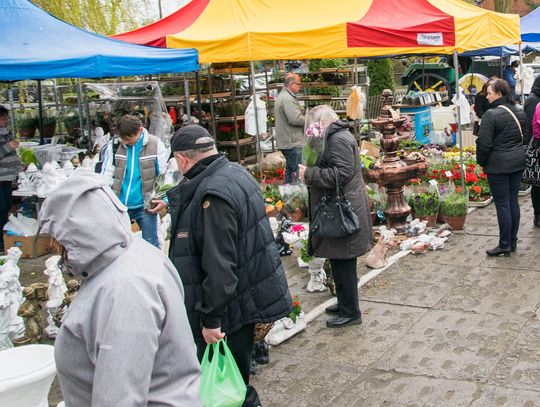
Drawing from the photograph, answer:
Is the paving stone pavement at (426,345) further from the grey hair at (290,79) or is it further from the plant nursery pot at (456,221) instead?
the grey hair at (290,79)

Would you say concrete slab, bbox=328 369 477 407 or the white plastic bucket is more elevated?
the white plastic bucket

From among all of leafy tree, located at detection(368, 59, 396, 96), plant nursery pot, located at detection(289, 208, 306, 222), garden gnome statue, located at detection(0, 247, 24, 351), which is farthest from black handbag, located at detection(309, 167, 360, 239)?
leafy tree, located at detection(368, 59, 396, 96)

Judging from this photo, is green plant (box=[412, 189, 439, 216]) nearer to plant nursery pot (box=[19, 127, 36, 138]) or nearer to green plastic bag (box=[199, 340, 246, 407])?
green plastic bag (box=[199, 340, 246, 407])

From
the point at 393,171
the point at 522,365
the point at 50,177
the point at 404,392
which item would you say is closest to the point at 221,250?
the point at 404,392

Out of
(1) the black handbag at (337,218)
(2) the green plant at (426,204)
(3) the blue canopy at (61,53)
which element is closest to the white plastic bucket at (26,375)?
(1) the black handbag at (337,218)

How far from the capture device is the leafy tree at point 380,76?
21803 millimetres

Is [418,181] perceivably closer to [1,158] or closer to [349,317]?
[349,317]

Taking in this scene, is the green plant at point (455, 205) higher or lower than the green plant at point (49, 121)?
lower

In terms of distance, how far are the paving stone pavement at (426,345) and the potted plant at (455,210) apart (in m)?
1.22

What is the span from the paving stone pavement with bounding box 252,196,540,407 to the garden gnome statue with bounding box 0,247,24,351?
1.77m

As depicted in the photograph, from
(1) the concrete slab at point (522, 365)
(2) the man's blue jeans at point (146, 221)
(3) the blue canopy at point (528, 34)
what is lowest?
(1) the concrete slab at point (522, 365)

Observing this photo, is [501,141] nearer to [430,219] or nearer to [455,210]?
[455,210]

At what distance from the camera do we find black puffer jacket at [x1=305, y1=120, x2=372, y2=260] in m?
5.16

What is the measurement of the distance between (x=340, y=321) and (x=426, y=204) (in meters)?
3.35
